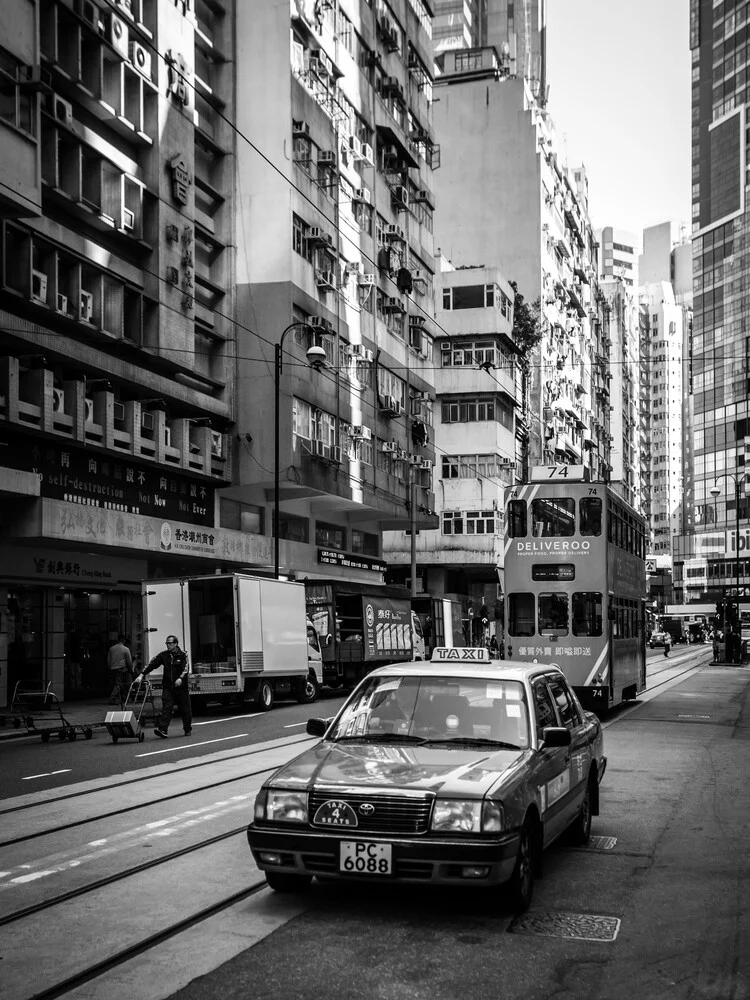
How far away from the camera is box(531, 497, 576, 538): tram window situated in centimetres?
2167

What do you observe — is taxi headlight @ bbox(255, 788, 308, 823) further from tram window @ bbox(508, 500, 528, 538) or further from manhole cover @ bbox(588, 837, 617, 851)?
tram window @ bbox(508, 500, 528, 538)

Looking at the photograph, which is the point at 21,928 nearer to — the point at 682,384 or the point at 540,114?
the point at 540,114

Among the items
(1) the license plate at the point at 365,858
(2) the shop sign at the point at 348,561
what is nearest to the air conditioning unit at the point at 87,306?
(2) the shop sign at the point at 348,561

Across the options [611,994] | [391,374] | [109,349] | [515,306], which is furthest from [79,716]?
[515,306]

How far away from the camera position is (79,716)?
25.9 m

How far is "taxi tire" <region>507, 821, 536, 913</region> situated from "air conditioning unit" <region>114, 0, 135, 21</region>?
29598mm

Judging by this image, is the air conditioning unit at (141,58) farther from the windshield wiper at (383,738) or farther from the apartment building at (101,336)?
the windshield wiper at (383,738)

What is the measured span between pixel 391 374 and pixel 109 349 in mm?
20259

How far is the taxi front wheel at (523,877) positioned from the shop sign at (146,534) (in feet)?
68.4

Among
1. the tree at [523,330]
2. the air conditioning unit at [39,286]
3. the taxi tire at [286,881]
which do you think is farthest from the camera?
the tree at [523,330]

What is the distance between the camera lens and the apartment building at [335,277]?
3962 cm

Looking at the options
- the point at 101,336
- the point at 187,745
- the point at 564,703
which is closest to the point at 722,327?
the point at 101,336

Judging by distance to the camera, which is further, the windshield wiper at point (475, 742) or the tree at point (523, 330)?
the tree at point (523, 330)

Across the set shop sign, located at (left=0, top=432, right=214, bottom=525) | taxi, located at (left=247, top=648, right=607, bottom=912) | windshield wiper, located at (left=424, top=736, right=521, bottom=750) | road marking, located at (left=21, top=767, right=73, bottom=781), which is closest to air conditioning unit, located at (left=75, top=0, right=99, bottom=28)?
shop sign, located at (left=0, top=432, right=214, bottom=525)
